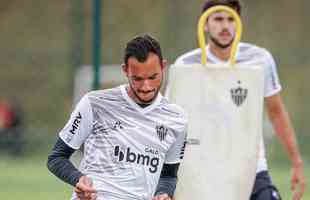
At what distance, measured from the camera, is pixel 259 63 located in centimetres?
701

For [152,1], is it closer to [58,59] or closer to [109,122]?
[58,59]

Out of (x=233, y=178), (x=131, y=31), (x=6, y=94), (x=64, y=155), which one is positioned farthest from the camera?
(x=6, y=94)

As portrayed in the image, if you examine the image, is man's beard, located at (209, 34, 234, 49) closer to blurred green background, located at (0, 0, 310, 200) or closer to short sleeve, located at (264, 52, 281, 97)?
short sleeve, located at (264, 52, 281, 97)

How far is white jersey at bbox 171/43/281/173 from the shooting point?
6945 millimetres

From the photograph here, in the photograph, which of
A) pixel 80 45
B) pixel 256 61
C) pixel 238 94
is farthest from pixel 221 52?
pixel 80 45

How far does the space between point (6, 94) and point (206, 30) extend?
11.8 meters

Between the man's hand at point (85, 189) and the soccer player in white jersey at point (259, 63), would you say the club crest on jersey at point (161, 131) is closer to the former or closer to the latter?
→ the man's hand at point (85, 189)

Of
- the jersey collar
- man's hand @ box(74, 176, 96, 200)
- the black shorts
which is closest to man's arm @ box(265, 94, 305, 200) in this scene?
the black shorts

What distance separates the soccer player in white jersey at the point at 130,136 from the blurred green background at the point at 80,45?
10.3 meters

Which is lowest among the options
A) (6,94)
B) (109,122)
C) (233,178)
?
(6,94)

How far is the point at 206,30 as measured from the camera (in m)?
7.23

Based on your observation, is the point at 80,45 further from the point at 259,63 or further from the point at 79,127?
the point at 79,127

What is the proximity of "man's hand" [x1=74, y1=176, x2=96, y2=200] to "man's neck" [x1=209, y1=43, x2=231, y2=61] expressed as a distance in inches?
79.2

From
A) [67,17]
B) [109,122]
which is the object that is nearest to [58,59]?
[67,17]
